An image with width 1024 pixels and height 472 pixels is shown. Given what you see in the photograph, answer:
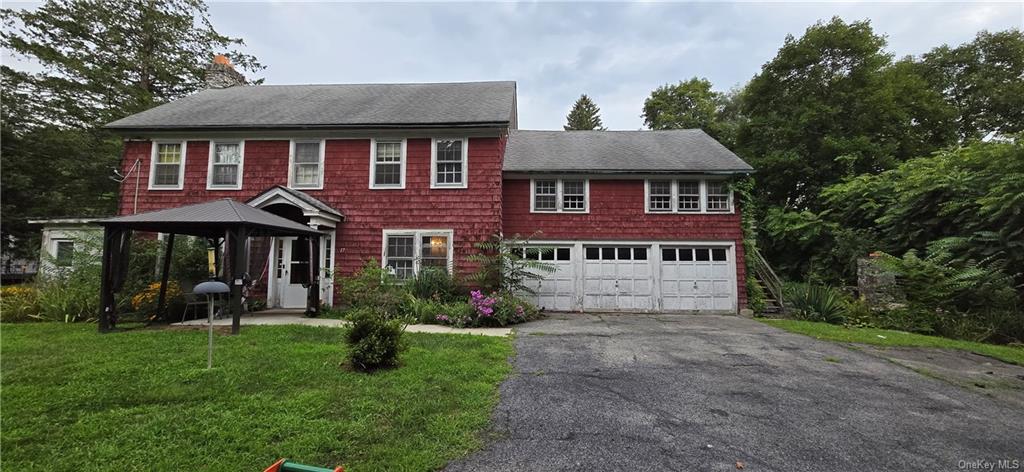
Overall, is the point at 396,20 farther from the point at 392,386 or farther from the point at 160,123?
the point at 392,386

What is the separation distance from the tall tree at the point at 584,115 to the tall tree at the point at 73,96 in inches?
1130

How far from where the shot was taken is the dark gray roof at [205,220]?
693cm

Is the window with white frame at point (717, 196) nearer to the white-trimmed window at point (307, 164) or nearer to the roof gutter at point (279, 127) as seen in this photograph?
the roof gutter at point (279, 127)

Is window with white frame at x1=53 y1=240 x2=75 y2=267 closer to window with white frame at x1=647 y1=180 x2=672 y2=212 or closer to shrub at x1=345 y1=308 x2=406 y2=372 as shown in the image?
shrub at x1=345 y1=308 x2=406 y2=372

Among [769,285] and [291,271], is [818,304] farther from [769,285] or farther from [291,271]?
[291,271]

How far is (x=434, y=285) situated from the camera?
9.72 meters

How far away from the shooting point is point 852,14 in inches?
683

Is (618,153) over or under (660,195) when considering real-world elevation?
over

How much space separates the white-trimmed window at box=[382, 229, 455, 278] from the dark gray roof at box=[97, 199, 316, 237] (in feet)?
8.80

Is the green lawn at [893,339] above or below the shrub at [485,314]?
below

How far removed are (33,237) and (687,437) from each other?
25.3m

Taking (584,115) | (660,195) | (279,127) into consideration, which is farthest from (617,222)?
(584,115)

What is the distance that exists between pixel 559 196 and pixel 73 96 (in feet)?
72.7

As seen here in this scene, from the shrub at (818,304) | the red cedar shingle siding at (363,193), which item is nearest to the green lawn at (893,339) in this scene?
the shrub at (818,304)
